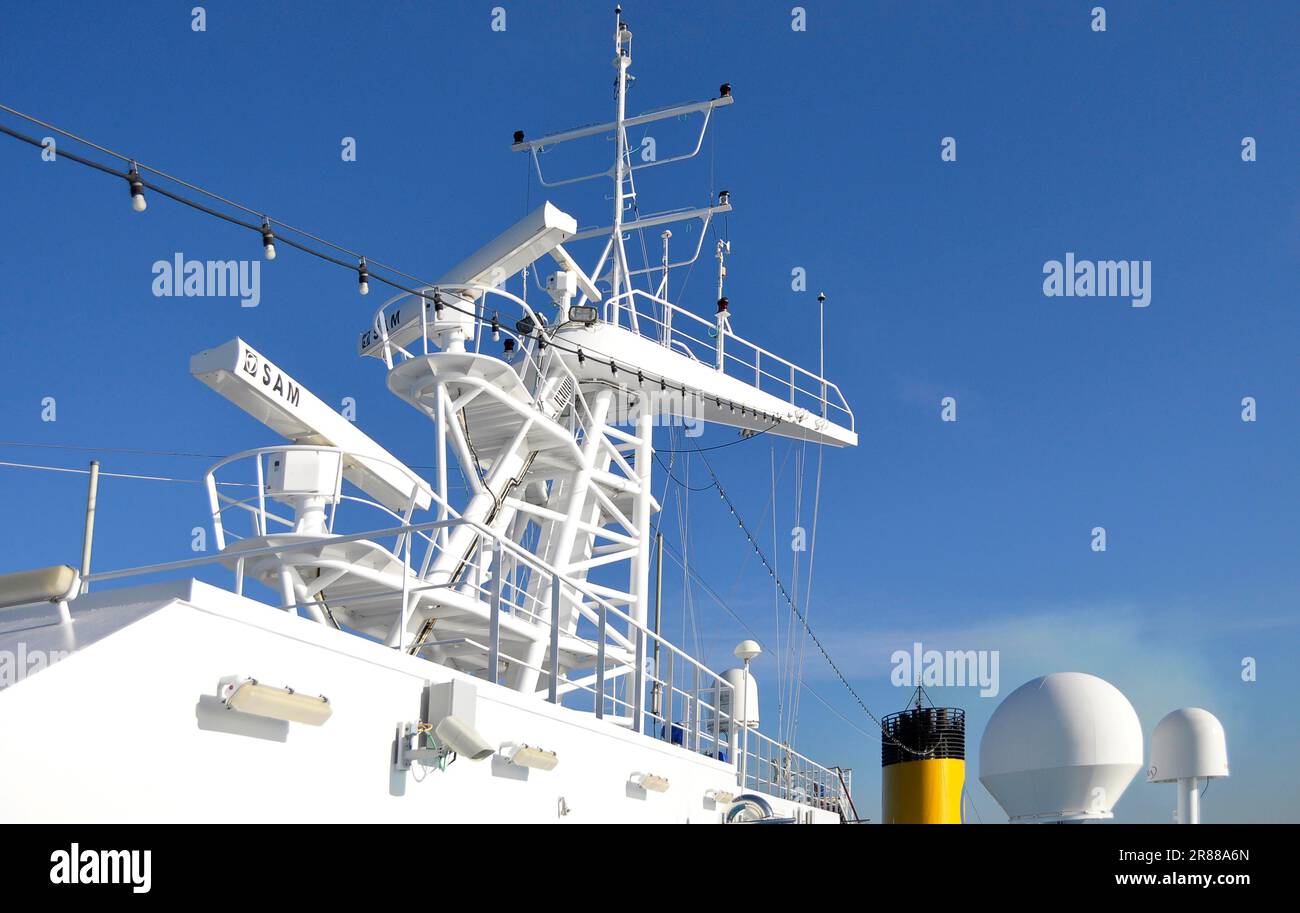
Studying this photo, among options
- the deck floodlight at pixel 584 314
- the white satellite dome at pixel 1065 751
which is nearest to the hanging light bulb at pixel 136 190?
the deck floodlight at pixel 584 314

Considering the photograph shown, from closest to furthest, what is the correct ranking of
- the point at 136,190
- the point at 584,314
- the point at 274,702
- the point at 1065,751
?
the point at 274,702, the point at 136,190, the point at 1065,751, the point at 584,314

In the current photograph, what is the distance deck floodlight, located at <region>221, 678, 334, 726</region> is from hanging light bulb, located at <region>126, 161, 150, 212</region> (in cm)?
329

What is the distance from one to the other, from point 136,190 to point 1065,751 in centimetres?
1353

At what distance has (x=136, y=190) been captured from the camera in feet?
24.8

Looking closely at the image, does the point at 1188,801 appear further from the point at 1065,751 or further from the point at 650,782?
the point at 650,782

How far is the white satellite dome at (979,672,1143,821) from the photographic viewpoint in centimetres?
1603

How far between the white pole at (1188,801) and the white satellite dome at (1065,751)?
667 millimetres

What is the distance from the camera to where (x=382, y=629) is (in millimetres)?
14102

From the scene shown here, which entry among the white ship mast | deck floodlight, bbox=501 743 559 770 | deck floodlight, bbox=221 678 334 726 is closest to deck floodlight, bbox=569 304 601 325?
the white ship mast

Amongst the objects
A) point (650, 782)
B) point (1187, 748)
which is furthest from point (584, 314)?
point (1187, 748)

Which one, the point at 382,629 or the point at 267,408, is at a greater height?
the point at 267,408
